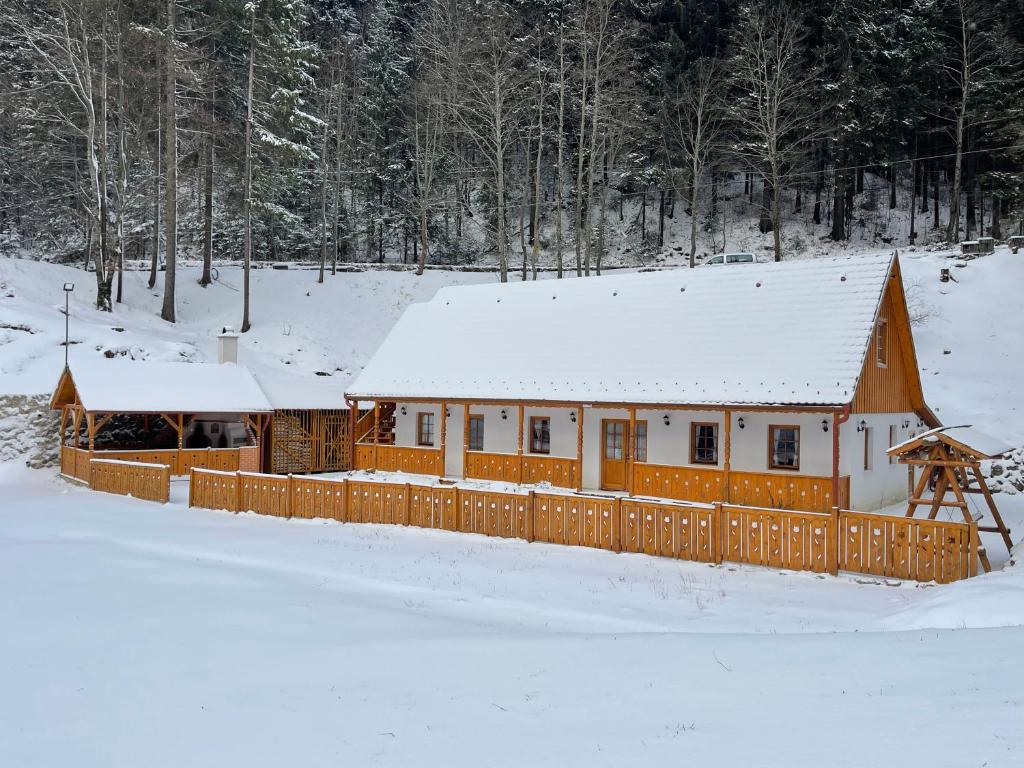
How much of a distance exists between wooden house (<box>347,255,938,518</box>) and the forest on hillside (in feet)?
41.3

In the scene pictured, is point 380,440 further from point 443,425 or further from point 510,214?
point 510,214

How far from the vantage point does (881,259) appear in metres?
19.8

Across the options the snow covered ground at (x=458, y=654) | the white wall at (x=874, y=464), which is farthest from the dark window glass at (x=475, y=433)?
the white wall at (x=874, y=464)

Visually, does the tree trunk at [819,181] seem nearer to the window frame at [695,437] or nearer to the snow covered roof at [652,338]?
the snow covered roof at [652,338]

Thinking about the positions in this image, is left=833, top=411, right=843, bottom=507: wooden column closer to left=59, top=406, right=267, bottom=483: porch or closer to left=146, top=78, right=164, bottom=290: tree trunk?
left=59, top=406, right=267, bottom=483: porch

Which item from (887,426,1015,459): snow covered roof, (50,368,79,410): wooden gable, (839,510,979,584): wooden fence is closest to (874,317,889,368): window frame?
(887,426,1015,459): snow covered roof

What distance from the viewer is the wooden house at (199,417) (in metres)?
23.9

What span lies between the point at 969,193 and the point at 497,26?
27471mm

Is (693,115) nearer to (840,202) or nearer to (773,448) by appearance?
(840,202)

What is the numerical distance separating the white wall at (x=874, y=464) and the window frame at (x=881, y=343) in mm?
1361

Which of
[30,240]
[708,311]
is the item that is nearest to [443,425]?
[708,311]

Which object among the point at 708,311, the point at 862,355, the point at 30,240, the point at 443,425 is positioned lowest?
the point at 443,425

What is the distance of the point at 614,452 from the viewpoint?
74.6 ft

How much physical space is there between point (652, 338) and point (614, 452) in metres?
3.43
